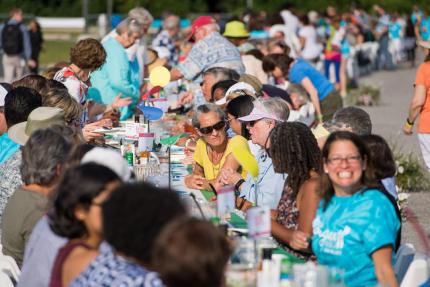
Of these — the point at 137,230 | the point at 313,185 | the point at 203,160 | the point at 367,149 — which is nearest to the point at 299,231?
the point at 313,185

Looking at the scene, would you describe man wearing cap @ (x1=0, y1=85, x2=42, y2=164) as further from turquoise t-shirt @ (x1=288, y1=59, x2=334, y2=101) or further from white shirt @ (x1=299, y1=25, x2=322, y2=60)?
white shirt @ (x1=299, y1=25, x2=322, y2=60)

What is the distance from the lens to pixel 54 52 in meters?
40.4

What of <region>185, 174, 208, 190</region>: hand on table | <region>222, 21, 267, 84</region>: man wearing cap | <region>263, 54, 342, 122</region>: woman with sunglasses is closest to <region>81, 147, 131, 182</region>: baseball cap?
<region>185, 174, 208, 190</region>: hand on table

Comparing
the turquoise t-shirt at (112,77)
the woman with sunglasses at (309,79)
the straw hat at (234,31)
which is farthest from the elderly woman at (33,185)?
the straw hat at (234,31)

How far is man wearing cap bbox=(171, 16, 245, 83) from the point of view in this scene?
11.6 meters

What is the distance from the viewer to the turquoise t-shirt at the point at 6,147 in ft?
23.6

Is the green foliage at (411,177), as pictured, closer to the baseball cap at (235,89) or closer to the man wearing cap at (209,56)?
the man wearing cap at (209,56)

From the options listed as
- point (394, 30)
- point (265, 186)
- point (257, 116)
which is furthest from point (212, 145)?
point (394, 30)

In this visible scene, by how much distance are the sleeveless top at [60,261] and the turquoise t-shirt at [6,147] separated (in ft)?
9.57

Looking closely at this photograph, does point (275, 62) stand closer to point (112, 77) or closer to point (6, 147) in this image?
point (112, 77)

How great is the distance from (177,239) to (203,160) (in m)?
4.50

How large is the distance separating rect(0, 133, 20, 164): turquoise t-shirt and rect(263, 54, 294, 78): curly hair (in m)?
5.60

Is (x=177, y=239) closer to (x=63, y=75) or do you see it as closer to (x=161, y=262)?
(x=161, y=262)

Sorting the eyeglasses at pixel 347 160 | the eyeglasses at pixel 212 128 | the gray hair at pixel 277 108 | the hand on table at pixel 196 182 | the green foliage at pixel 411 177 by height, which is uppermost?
the gray hair at pixel 277 108
